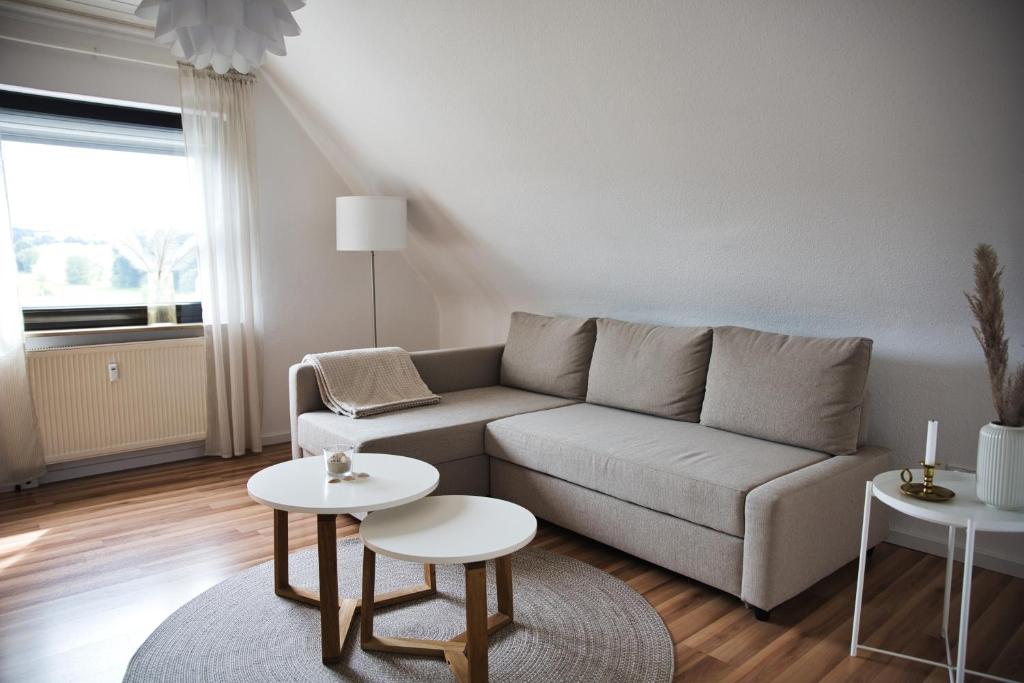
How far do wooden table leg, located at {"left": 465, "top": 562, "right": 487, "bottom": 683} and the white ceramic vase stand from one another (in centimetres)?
128

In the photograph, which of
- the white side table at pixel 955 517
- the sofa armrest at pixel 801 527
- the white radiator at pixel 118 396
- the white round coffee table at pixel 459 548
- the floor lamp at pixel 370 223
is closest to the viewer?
the white side table at pixel 955 517

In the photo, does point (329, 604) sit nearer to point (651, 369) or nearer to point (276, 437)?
point (651, 369)

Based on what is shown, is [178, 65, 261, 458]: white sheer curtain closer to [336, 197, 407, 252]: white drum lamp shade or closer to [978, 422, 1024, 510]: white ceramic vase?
[336, 197, 407, 252]: white drum lamp shade

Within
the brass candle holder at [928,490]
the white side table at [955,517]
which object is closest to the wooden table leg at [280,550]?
the white side table at [955,517]

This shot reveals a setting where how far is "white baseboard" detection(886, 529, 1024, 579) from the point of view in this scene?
2459 mm

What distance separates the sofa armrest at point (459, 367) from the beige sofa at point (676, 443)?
0.02 meters

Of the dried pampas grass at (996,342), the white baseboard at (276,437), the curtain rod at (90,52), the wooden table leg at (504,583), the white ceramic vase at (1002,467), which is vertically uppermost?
the curtain rod at (90,52)

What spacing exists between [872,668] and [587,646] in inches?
30.6

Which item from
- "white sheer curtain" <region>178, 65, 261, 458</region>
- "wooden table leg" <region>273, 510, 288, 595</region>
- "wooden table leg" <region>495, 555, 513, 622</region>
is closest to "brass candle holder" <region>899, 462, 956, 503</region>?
"wooden table leg" <region>495, 555, 513, 622</region>

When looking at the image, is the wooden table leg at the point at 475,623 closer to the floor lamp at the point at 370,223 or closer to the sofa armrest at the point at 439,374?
the sofa armrest at the point at 439,374

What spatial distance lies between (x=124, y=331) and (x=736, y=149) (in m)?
3.16

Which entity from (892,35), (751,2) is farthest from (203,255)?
(892,35)

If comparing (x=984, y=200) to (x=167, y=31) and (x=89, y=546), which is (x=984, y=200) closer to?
(x=167, y=31)

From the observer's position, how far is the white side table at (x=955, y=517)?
5.41ft
